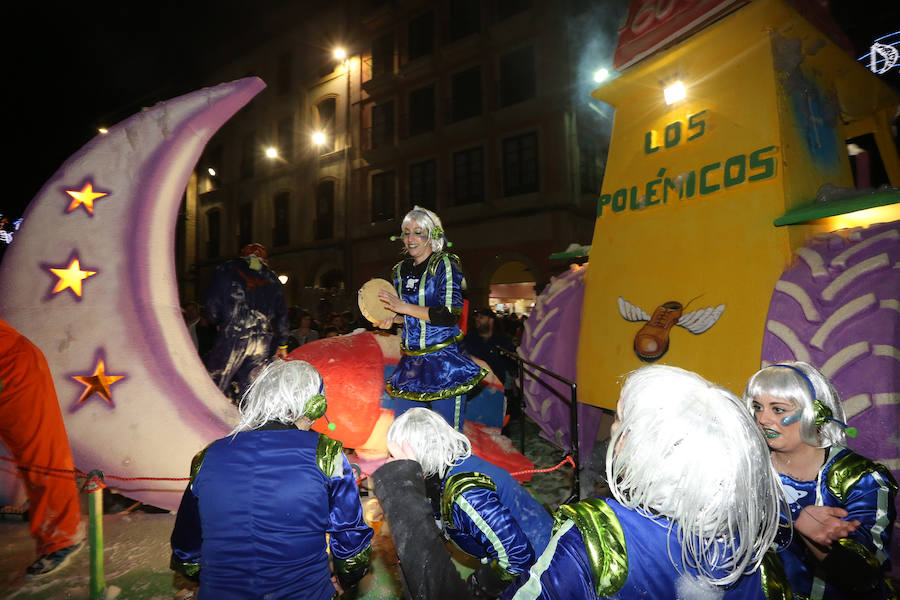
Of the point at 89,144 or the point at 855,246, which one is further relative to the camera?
the point at 89,144

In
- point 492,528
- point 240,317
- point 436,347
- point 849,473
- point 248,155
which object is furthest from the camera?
point 248,155

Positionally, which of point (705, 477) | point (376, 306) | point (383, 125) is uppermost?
point (383, 125)

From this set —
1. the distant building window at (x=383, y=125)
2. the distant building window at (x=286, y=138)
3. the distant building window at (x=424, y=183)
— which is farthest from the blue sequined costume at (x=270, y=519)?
the distant building window at (x=286, y=138)

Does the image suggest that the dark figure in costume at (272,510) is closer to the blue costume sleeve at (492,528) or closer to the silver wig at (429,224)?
the blue costume sleeve at (492,528)

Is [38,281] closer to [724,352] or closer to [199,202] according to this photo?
[724,352]

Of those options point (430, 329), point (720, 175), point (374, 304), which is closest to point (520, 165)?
point (720, 175)

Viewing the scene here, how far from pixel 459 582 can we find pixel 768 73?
360 cm

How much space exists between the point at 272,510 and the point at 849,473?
7.55ft

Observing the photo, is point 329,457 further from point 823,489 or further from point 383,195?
point 383,195

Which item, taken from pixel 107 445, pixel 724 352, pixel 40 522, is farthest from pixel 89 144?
pixel 724 352

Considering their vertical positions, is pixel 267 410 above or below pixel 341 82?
below

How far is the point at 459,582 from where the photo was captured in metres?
1.26

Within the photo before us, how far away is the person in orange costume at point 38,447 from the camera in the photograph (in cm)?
286

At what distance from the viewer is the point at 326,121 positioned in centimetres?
2144
